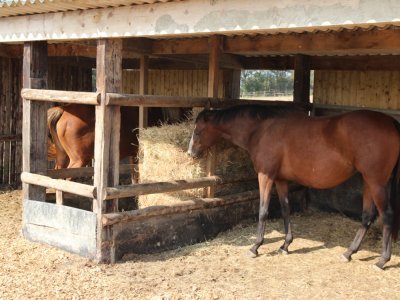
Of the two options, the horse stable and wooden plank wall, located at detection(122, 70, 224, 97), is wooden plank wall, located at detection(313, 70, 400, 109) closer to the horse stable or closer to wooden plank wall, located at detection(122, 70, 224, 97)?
the horse stable

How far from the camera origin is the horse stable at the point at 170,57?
4352mm

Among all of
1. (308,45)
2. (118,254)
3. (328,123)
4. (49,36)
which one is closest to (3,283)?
(118,254)

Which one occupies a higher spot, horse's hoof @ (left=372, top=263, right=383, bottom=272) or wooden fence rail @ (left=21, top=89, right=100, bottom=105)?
wooden fence rail @ (left=21, top=89, right=100, bottom=105)

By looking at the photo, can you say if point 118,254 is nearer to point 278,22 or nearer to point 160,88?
point 278,22

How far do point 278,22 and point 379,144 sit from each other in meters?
1.96

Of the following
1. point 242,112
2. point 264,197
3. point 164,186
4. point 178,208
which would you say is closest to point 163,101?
point 164,186

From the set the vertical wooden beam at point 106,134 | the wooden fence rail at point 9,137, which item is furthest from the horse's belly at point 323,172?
the wooden fence rail at point 9,137

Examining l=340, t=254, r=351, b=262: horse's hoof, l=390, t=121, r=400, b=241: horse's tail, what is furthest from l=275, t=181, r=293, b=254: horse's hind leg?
l=390, t=121, r=400, b=241: horse's tail

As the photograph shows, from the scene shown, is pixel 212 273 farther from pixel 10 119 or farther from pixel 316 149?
pixel 10 119

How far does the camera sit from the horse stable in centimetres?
435

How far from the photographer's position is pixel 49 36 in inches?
223

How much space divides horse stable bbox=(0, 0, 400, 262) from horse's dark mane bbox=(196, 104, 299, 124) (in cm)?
17

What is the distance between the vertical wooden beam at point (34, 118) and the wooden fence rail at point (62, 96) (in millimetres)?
145

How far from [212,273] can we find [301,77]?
4.11 metres
